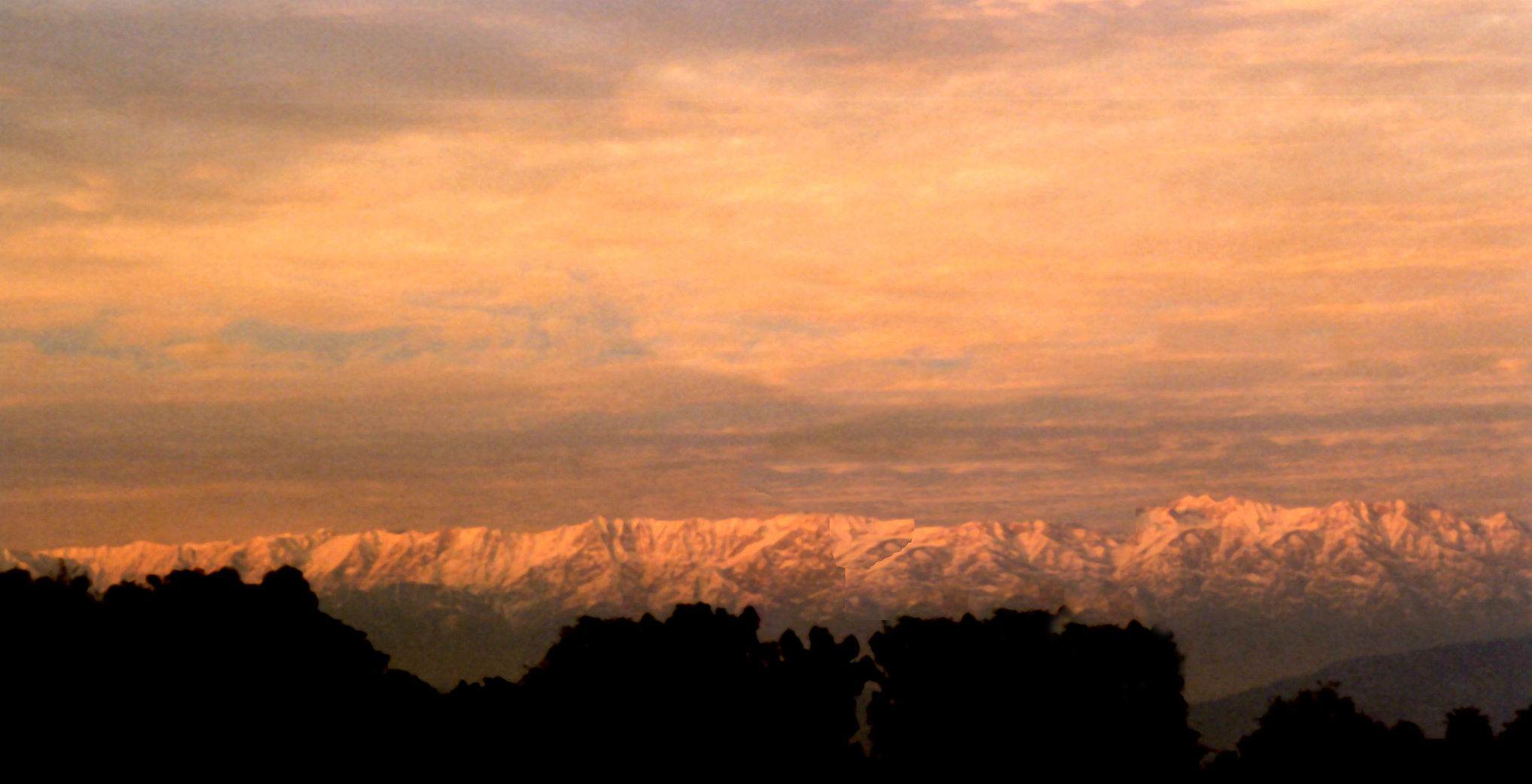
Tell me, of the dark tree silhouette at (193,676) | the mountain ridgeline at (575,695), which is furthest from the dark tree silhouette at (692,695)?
the dark tree silhouette at (193,676)

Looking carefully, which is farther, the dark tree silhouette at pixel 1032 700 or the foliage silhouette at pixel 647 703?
the dark tree silhouette at pixel 1032 700

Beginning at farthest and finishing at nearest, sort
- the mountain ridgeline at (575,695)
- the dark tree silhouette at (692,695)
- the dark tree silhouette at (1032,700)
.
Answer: the dark tree silhouette at (1032,700) → the dark tree silhouette at (692,695) → the mountain ridgeline at (575,695)

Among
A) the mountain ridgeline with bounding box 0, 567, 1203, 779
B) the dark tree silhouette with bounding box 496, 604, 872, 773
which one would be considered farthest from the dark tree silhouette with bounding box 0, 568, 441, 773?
the dark tree silhouette with bounding box 496, 604, 872, 773

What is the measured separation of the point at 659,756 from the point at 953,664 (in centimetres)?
1245

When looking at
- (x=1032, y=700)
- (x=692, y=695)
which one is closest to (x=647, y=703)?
(x=692, y=695)

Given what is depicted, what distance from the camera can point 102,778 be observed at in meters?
40.3

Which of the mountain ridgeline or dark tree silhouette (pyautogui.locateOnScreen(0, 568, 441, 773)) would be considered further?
the mountain ridgeline

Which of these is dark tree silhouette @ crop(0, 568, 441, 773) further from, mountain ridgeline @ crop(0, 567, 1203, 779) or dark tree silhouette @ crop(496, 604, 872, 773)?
dark tree silhouette @ crop(496, 604, 872, 773)

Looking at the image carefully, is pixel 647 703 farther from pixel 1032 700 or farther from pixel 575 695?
pixel 1032 700

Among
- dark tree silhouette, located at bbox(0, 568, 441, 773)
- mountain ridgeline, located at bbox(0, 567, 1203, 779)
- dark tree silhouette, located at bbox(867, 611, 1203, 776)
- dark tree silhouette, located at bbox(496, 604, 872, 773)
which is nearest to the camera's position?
dark tree silhouette, located at bbox(0, 568, 441, 773)

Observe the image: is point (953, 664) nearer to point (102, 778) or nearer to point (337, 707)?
point (337, 707)

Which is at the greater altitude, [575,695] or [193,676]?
[193,676]

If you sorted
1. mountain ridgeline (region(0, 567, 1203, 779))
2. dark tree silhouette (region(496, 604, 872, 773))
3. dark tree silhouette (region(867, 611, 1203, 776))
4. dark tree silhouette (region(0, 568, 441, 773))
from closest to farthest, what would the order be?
dark tree silhouette (region(0, 568, 441, 773))
mountain ridgeline (region(0, 567, 1203, 779))
dark tree silhouette (region(496, 604, 872, 773))
dark tree silhouette (region(867, 611, 1203, 776))

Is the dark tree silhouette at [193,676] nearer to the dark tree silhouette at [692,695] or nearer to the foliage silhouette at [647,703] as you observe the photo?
the foliage silhouette at [647,703]
